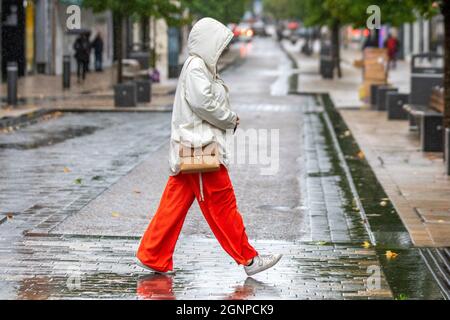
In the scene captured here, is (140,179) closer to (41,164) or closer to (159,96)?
(41,164)

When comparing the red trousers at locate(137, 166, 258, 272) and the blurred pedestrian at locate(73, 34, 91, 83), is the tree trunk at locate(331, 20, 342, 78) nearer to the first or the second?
the blurred pedestrian at locate(73, 34, 91, 83)

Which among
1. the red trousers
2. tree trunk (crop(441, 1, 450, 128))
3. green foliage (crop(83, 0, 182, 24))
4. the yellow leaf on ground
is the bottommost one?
the yellow leaf on ground

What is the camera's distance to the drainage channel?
8.52m

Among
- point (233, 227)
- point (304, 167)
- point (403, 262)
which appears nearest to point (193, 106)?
point (233, 227)

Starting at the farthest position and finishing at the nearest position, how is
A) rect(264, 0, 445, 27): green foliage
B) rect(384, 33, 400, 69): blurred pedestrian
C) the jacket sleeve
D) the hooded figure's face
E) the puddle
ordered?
rect(384, 33, 400, 69): blurred pedestrian < the puddle < rect(264, 0, 445, 27): green foliage < the hooded figure's face < the jacket sleeve

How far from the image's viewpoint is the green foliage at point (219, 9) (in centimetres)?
6283

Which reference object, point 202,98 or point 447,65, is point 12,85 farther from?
point 202,98

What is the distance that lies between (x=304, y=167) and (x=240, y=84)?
23.5 meters

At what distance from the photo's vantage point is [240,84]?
39.8 m

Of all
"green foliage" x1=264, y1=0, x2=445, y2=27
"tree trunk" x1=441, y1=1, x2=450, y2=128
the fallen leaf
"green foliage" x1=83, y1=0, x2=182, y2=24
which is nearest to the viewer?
the fallen leaf

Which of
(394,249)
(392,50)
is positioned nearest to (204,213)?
(394,249)

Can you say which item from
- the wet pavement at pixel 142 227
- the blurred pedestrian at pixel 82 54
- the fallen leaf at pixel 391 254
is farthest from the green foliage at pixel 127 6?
the fallen leaf at pixel 391 254

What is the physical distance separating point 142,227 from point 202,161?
283 cm

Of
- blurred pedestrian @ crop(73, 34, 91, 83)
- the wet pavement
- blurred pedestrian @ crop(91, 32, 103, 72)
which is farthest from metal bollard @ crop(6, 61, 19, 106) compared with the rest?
blurred pedestrian @ crop(91, 32, 103, 72)
